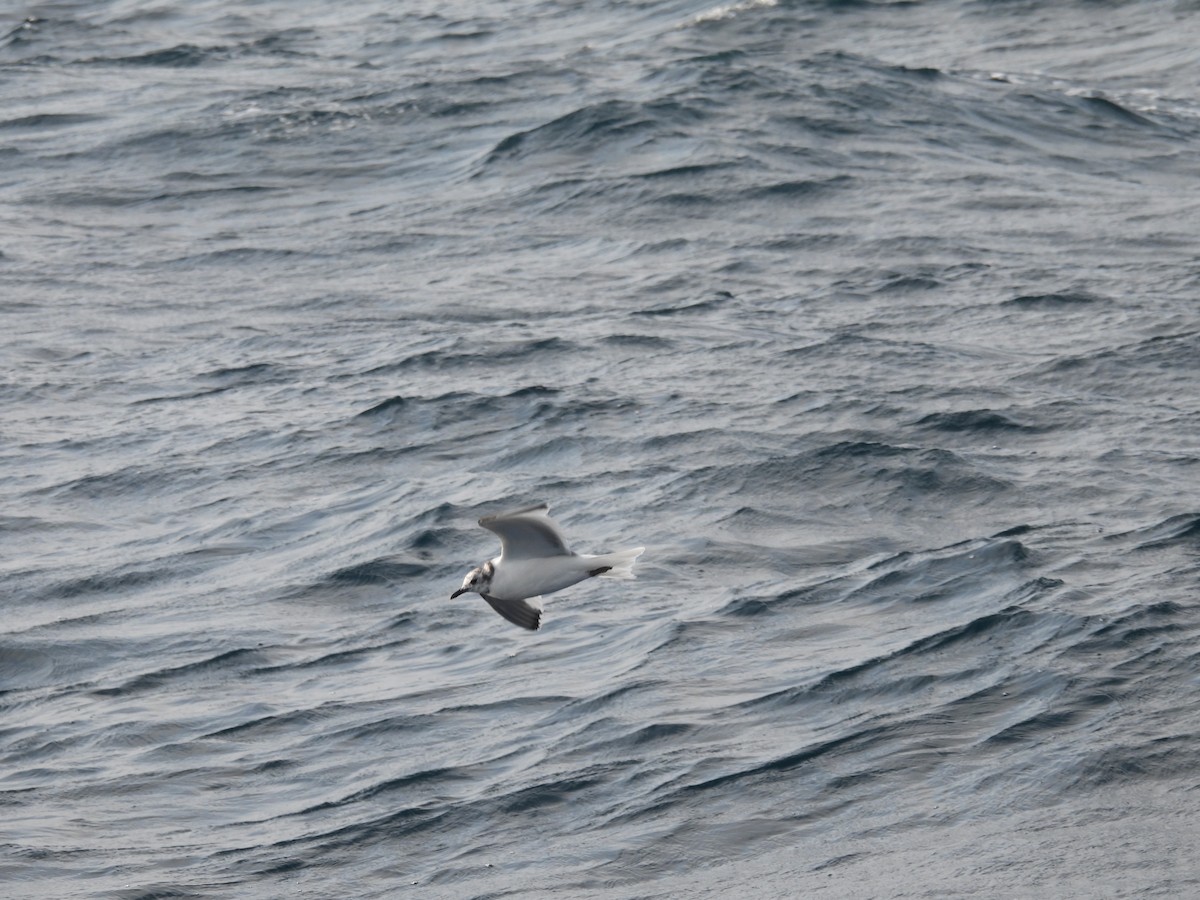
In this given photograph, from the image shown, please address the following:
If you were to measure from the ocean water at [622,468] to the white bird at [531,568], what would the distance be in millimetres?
1573

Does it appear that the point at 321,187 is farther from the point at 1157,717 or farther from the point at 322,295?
the point at 1157,717

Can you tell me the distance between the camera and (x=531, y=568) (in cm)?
1324

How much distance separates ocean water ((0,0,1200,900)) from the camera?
1409cm

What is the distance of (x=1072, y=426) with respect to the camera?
1897 cm

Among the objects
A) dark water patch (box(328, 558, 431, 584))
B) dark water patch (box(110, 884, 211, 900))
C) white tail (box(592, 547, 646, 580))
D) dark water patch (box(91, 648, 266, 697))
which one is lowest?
dark water patch (box(110, 884, 211, 900))

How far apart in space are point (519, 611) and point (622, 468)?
554 centimetres

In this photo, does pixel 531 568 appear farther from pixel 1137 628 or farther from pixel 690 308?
pixel 690 308

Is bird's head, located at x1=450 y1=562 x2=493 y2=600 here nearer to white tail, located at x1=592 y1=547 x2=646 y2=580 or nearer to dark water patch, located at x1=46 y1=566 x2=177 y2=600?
white tail, located at x1=592 y1=547 x2=646 y2=580

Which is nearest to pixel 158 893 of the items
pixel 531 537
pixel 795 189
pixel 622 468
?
pixel 531 537

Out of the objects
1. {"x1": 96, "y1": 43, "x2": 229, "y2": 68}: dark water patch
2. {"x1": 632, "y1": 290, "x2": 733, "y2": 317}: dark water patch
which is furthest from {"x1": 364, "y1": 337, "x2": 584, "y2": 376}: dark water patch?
{"x1": 96, "y1": 43, "x2": 229, "y2": 68}: dark water patch

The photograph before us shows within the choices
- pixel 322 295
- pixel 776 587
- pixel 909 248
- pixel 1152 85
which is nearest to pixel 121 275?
pixel 322 295

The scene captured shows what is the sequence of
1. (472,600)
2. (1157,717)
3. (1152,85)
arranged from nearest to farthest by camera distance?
(1157,717), (472,600), (1152,85)

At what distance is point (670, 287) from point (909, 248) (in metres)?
2.62

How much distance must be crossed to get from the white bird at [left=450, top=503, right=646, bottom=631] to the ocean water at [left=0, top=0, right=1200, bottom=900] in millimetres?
1573
